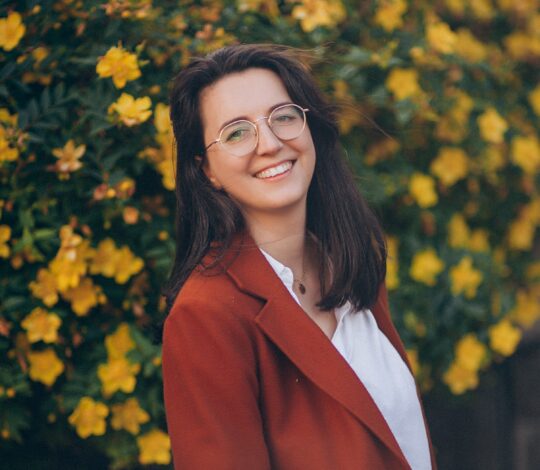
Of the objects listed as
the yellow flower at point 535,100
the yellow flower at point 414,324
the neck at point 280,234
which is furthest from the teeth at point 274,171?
the yellow flower at point 535,100

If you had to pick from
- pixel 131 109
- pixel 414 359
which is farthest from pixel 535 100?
pixel 131 109

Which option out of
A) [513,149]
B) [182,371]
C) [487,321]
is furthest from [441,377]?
[182,371]

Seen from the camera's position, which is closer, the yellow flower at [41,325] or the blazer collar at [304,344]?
the blazer collar at [304,344]

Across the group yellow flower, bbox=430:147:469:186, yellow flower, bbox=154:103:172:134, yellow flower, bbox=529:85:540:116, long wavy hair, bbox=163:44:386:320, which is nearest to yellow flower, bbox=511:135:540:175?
yellow flower, bbox=529:85:540:116

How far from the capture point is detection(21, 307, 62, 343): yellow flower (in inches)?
79.7

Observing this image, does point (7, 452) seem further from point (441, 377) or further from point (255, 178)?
point (441, 377)

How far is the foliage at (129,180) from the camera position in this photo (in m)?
2.04

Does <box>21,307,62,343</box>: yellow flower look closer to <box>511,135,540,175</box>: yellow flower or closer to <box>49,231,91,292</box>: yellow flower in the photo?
<box>49,231,91,292</box>: yellow flower

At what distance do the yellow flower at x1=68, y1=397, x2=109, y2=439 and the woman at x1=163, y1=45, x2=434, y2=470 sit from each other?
2.00ft

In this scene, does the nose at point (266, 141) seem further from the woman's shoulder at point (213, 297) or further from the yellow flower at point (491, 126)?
the yellow flower at point (491, 126)

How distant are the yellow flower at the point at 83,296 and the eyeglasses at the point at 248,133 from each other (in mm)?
718

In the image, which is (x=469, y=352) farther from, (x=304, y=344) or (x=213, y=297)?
(x=213, y=297)

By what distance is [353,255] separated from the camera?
1788mm

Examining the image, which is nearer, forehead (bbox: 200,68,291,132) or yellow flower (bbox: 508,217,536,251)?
forehead (bbox: 200,68,291,132)
